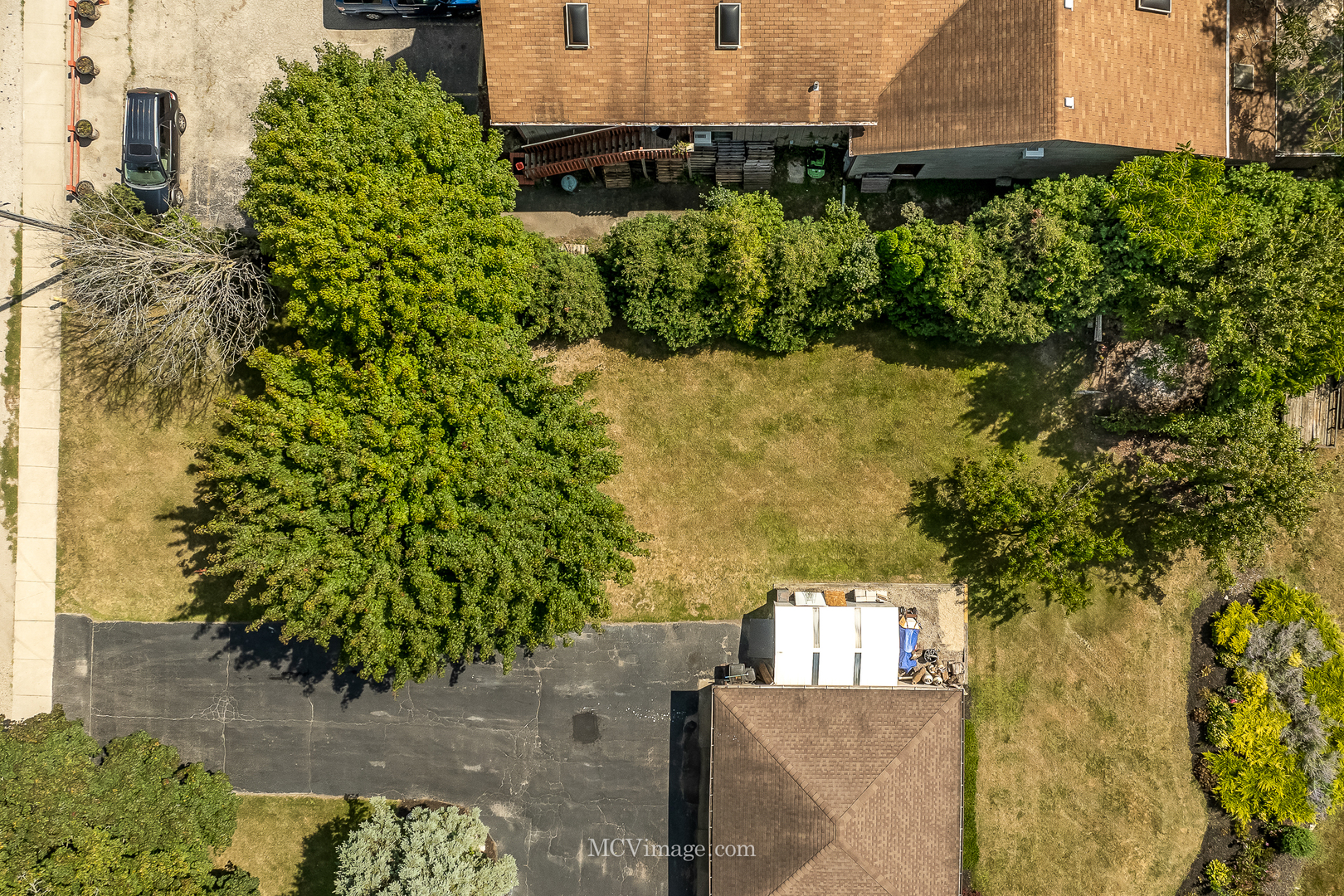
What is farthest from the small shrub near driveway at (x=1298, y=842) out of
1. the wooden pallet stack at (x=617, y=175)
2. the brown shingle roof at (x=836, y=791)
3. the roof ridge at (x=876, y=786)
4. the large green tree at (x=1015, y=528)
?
the wooden pallet stack at (x=617, y=175)

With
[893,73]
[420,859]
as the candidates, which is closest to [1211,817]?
[420,859]

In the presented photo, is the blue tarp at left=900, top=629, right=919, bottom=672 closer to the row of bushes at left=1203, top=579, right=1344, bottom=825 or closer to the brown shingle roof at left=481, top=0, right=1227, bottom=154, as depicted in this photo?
the row of bushes at left=1203, top=579, right=1344, bottom=825

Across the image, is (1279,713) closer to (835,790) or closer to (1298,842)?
(1298,842)

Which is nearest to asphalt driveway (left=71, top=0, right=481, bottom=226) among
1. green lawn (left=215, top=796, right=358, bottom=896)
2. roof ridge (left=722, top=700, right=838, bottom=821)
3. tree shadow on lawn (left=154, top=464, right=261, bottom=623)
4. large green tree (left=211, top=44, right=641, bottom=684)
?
large green tree (left=211, top=44, right=641, bottom=684)

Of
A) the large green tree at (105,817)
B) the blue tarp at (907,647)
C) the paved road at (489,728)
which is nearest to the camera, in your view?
the large green tree at (105,817)

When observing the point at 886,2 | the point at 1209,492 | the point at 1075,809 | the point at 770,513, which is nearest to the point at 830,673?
the point at 770,513

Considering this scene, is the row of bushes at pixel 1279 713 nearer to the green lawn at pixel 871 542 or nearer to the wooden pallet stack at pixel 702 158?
the green lawn at pixel 871 542

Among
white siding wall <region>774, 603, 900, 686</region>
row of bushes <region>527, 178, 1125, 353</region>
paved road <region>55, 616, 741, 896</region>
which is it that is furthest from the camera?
paved road <region>55, 616, 741, 896</region>
